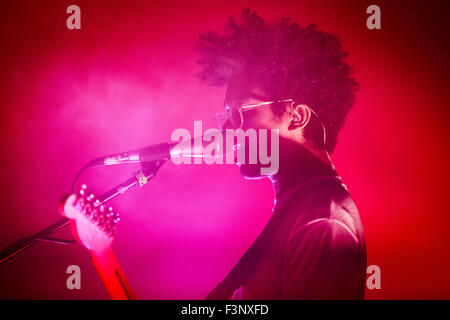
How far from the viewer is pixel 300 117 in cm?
214

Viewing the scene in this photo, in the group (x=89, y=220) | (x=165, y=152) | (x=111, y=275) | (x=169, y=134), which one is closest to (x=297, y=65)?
(x=165, y=152)

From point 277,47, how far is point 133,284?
263 cm

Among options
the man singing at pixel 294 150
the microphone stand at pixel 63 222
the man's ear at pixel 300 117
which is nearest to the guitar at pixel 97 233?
the microphone stand at pixel 63 222

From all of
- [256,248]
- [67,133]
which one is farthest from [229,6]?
[256,248]

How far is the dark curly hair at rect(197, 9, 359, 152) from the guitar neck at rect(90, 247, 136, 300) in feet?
5.14

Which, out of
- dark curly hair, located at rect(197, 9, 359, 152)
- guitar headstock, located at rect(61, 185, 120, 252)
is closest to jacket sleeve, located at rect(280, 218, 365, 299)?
dark curly hair, located at rect(197, 9, 359, 152)

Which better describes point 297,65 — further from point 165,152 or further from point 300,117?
point 165,152

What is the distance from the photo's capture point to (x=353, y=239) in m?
1.55

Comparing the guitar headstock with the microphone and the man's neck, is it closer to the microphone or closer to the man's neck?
the microphone

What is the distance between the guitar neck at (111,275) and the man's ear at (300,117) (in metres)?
1.49

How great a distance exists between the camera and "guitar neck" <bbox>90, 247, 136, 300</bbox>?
1555mm

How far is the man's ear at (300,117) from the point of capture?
213 cm

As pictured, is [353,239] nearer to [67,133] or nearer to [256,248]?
[256,248]

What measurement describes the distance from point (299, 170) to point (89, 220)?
1386 millimetres
